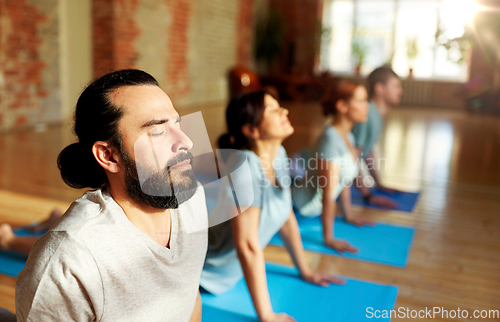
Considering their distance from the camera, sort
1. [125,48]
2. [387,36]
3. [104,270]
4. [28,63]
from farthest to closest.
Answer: [387,36] → [125,48] → [28,63] → [104,270]

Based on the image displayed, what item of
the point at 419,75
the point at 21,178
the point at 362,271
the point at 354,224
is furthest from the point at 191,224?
the point at 419,75

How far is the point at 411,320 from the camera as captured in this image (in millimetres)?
1603

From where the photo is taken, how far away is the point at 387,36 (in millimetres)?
10281

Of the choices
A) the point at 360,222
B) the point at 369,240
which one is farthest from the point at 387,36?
the point at 369,240

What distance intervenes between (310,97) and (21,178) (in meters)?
7.81

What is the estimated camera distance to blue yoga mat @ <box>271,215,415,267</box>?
2.15m

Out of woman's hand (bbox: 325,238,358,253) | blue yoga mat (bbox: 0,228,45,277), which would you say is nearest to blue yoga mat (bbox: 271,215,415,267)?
woman's hand (bbox: 325,238,358,253)

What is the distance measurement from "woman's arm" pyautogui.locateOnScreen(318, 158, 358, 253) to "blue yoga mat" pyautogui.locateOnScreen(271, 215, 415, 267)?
0.04 metres

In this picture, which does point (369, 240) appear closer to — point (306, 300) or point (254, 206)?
point (306, 300)

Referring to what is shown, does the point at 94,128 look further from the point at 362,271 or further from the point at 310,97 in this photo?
the point at 310,97

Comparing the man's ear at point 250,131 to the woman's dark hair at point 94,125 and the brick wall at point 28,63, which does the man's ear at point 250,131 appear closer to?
the woman's dark hair at point 94,125

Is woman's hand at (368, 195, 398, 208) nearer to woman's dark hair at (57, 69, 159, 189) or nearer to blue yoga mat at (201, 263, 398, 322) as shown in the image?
blue yoga mat at (201, 263, 398, 322)

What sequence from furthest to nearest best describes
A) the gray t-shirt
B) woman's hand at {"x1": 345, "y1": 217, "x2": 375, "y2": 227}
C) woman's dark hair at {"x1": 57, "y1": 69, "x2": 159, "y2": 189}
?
woman's hand at {"x1": 345, "y1": 217, "x2": 375, "y2": 227} < woman's dark hair at {"x1": 57, "y1": 69, "x2": 159, "y2": 189} < the gray t-shirt

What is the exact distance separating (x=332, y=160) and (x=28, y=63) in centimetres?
442
